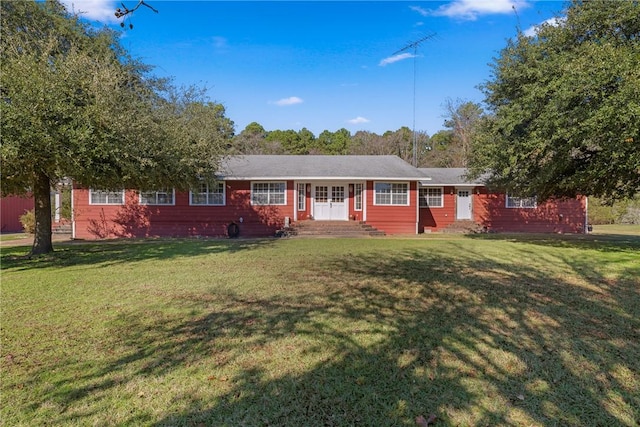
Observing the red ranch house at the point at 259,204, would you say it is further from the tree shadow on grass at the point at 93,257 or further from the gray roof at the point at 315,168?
the tree shadow on grass at the point at 93,257

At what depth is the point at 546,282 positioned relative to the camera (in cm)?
697

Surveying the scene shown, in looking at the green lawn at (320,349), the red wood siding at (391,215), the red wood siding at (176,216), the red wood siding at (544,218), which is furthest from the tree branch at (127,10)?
the red wood siding at (544,218)

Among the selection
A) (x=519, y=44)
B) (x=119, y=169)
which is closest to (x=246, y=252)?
(x=119, y=169)

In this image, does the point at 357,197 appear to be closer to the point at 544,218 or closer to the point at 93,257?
the point at 544,218

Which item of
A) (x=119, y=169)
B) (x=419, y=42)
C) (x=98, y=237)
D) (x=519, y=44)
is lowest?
(x=98, y=237)

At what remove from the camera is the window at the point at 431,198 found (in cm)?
2108

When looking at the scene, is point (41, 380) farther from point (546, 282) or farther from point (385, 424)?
point (546, 282)

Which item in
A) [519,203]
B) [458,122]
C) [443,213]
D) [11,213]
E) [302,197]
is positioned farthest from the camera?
[458,122]

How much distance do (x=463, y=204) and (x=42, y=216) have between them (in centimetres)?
1882

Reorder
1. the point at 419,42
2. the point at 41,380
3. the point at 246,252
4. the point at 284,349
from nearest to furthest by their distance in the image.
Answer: the point at 41,380
the point at 284,349
the point at 246,252
the point at 419,42

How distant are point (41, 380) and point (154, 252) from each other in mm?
8864

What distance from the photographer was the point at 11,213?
22.7 meters

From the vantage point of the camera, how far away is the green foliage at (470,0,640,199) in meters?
9.41

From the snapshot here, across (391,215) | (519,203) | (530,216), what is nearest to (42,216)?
(391,215)
